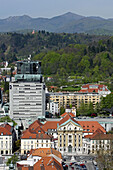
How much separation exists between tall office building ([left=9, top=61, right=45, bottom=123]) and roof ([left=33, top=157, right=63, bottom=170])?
3495 cm

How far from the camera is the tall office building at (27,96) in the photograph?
269ft

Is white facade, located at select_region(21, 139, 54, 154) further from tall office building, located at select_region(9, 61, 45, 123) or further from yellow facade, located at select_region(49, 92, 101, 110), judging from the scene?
yellow facade, located at select_region(49, 92, 101, 110)

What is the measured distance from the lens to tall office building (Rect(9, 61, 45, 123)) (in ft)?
269

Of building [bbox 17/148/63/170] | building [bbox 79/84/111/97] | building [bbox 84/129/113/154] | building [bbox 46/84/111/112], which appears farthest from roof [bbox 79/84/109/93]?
building [bbox 17/148/63/170]

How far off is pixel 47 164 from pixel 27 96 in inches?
1476

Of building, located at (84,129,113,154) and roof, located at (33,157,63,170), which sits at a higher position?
roof, located at (33,157,63,170)

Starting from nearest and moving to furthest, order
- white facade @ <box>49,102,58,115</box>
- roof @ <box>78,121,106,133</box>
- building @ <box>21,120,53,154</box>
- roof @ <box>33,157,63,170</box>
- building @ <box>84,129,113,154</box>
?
1. roof @ <box>33,157,63,170</box>
2. building @ <box>84,129,113,154</box>
3. building @ <box>21,120,53,154</box>
4. roof @ <box>78,121,106,133</box>
5. white facade @ <box>49,102,58,115</box>

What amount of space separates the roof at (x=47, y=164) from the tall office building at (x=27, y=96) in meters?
35.0

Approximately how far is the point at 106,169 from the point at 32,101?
113ft

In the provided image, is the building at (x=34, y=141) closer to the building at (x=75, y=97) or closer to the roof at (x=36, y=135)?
the roof at (x=36, y=135)

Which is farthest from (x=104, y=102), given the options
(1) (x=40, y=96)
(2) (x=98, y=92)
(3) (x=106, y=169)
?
(3) (x=106, y=169)

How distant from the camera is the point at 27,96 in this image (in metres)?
82.3

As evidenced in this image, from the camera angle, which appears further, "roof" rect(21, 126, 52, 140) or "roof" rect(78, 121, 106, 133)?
"roof" rect(78, 121, 106, 133)

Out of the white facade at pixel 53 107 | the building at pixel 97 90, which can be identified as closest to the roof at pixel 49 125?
the white facade at pixel 53 107
